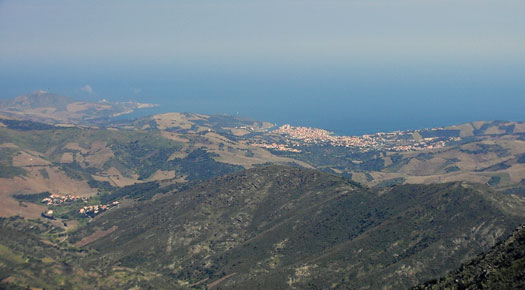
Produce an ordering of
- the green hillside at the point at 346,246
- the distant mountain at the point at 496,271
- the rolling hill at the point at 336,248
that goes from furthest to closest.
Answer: the rolling hill at the point at 336,248 → the green hillside at the point at 346,246 → the distant mountain at the point at 496,271

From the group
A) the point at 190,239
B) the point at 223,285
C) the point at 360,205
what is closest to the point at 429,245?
the point at 360,205

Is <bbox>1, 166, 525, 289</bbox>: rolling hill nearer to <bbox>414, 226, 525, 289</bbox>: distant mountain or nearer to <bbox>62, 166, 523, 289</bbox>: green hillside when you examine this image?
<bbox>62, 166, 523, 289</bbox>: green hillside

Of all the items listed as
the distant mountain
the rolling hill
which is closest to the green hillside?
the rolling hill

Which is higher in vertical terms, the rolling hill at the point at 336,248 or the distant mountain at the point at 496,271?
the distant mountain at the point at 496,271

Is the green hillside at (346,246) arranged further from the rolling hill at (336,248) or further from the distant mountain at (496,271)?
the distant mountain at (496,271)

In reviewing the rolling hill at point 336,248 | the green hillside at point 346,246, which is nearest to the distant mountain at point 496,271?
the green hillside at point 346,246

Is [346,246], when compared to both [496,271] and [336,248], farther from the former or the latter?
[496,271]

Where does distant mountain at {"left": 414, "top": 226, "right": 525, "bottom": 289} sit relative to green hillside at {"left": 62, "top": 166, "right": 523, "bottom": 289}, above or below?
above

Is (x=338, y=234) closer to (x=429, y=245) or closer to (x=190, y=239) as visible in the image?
(x=429, y=245)
